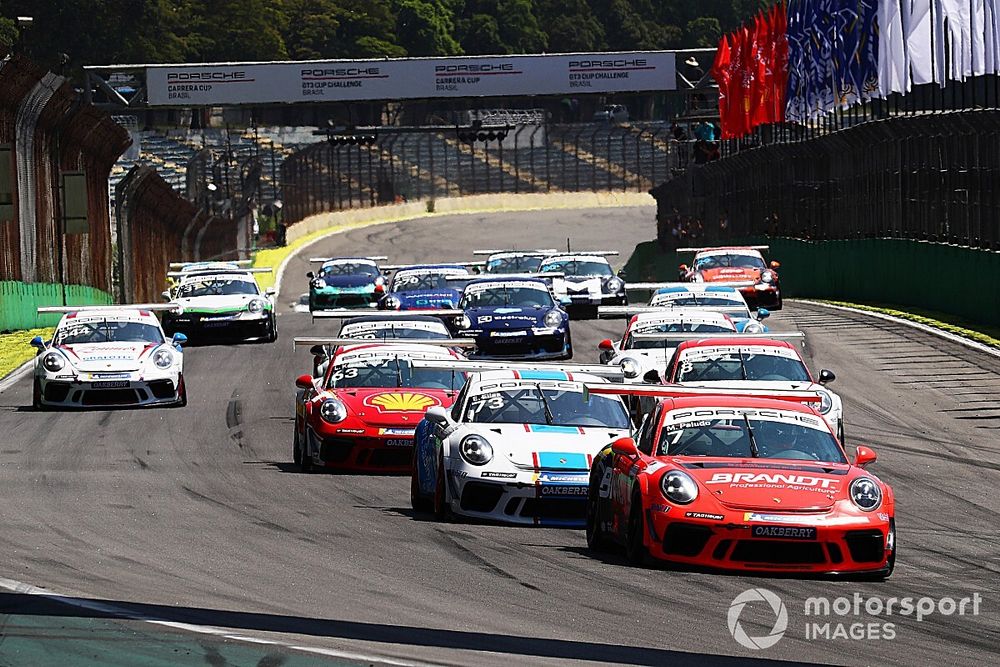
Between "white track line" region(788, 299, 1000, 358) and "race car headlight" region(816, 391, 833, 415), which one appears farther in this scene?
"white track line" region(788, 299, 1000, 358)

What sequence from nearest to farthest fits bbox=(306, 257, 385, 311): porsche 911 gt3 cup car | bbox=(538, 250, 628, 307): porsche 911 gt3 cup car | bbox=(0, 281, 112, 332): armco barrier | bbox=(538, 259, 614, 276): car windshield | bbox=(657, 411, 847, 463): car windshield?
bbox=(657, 411, 847, 463): car windshield, bbox=(0, 281, 112, 332): armco barrier, bbox=(538, 250, 628, 307): porsche 911 gt3 cup car, bbox=(538, 259, 614, 276): car windshield, bbox=(306, 257, 385, 311): porsche 911 gt3 cup car

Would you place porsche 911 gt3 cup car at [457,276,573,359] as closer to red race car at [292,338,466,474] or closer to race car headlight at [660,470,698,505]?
red race car at [292,338,466,474]

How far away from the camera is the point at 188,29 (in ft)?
444

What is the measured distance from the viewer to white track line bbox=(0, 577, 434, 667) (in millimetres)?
7484

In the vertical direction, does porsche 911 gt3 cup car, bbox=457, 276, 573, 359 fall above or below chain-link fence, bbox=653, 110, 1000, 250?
below

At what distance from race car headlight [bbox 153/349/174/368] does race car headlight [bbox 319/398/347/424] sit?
21.3 feet

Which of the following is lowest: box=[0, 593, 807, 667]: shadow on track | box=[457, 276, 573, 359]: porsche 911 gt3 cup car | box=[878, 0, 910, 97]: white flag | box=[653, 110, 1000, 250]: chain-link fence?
box=[457, 276, 573, 359]: porsche 911 gt3 cup car

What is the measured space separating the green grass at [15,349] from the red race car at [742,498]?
16902 millimetres

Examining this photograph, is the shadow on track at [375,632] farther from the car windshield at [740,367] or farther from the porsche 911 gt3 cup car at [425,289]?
the porsche 911 gt3 cup car at [425,289]

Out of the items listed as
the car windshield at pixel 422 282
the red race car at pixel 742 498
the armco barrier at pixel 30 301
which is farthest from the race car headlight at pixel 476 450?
the car windshield at pixel 422 282

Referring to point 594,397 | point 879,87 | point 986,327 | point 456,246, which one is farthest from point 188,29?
point 594,397

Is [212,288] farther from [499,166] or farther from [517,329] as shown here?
[499,166]

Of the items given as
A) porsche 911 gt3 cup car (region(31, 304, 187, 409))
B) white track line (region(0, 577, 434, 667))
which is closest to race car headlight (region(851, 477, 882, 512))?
white track line (region(0, 577, 434, 667))

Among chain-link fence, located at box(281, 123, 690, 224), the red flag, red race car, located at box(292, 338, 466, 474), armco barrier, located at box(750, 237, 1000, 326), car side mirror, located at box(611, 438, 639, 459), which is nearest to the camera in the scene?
car side mirror, located at box(611, 438, 639, 459)
